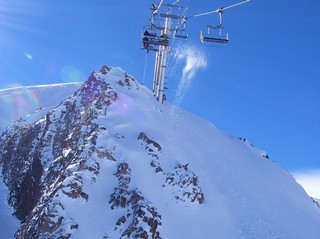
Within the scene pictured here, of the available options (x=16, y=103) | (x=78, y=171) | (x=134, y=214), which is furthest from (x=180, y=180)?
(x=16, y=103)

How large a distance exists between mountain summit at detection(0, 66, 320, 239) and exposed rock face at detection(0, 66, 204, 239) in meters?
0.07

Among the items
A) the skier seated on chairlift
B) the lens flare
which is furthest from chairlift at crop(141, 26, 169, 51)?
the lens flare

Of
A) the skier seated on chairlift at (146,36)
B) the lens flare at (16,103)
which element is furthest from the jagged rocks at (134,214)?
the lens flare at (16,103)

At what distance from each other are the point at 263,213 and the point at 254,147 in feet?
42.8

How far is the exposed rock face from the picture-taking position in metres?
24.0

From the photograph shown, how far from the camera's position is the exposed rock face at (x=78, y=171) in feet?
78.7

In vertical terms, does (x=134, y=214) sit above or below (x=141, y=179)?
below

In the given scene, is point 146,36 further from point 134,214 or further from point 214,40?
point 134,214

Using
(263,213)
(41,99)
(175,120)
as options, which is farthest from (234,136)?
(41,99)

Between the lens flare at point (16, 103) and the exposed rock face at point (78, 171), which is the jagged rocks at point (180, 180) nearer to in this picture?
the exposed rock face at point (78, 171)

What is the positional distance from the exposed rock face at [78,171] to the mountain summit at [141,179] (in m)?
0.07

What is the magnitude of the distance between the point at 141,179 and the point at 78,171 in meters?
3.98

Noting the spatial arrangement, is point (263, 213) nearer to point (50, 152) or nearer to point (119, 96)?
point (119, 96)

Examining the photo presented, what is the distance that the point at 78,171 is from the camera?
26391 millimetres
